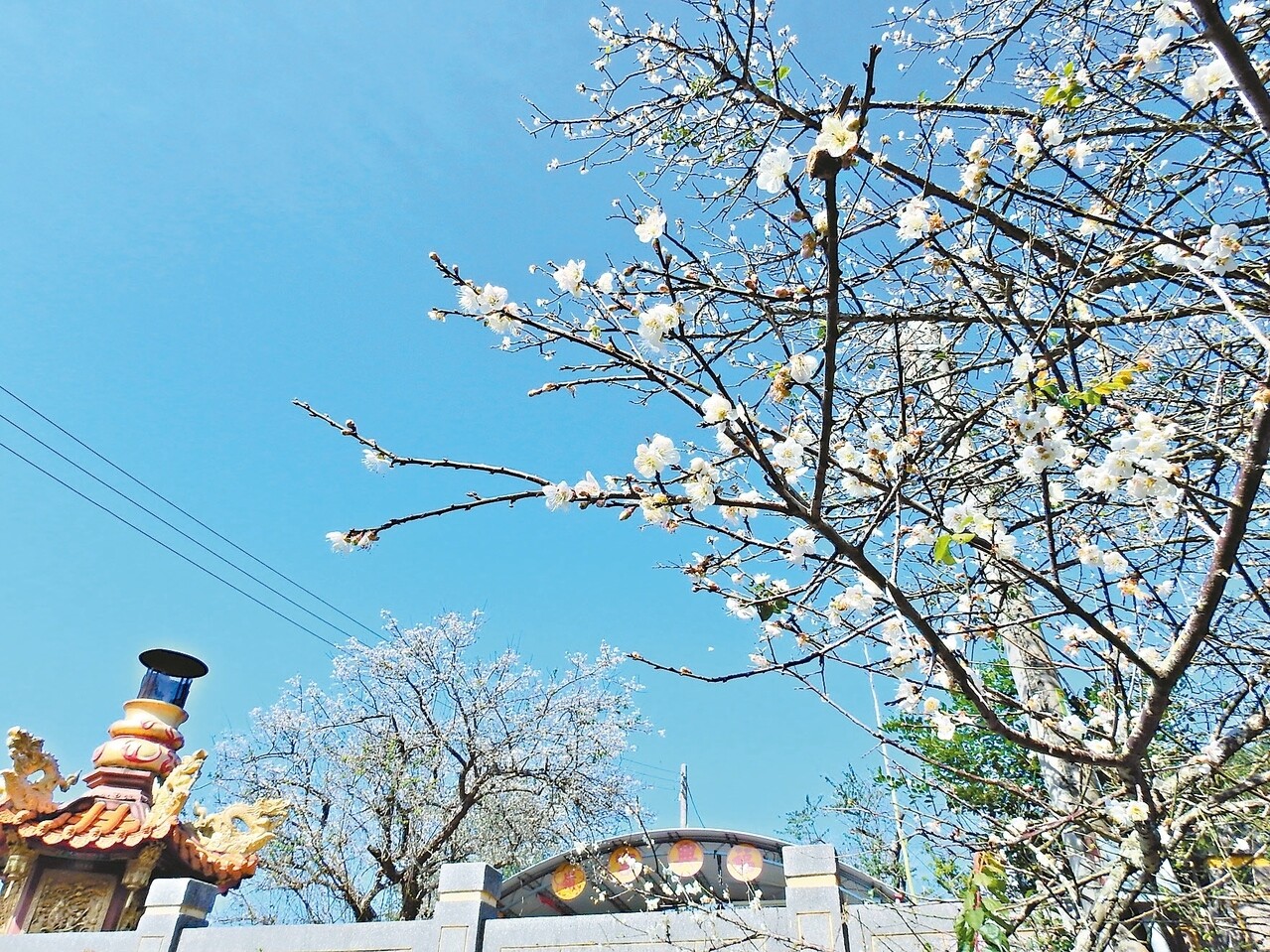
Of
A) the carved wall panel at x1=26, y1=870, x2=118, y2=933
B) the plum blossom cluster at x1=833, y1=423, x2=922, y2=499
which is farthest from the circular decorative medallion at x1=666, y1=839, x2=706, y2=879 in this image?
the plum blossom cluster at x1=833, y1=423, x2=922, y2=499

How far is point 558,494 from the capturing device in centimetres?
194

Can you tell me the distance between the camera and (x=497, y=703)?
1178 centimetres

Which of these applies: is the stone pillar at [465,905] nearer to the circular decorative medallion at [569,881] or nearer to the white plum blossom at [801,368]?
the circular decorative medallion at [569,881]

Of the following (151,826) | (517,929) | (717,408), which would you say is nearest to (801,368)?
(717,408)

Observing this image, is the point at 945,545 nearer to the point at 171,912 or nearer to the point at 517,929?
the point at 517,929

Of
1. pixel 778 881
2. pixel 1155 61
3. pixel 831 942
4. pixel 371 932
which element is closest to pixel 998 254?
pixel 1155 61

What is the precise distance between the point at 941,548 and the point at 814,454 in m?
0.63

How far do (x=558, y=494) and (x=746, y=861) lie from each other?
717cm

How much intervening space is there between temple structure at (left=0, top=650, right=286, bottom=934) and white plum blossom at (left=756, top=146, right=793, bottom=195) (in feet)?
27.6

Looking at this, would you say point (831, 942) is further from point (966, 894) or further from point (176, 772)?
point (176, 772)

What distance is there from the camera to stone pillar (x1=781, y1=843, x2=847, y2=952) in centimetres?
535

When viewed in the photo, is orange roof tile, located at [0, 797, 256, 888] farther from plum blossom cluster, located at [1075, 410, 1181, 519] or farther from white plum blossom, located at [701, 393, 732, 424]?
plum blossom cluster, located at [1075, 410, 1181, 519]

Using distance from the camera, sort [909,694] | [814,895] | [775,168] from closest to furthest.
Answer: [775,168] < [909,694] < [814,895]

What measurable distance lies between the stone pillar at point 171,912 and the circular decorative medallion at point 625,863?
367 cm
